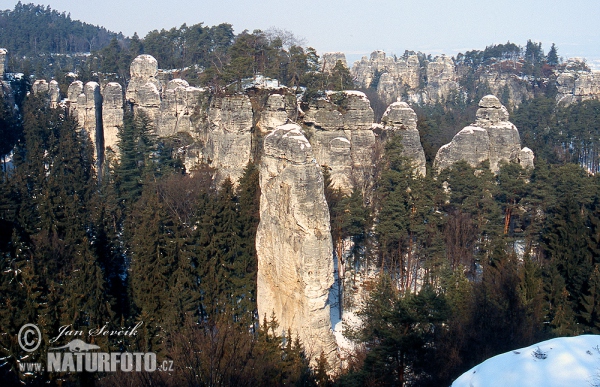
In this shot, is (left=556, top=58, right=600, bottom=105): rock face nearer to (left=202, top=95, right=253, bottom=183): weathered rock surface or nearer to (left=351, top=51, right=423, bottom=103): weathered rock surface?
(left=351, top=51, right=423, bottom=103): weathered rock surface

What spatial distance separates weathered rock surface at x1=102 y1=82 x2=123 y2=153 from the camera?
A: 3669 cm

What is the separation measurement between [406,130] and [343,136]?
352cm

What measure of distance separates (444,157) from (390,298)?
15956 mm

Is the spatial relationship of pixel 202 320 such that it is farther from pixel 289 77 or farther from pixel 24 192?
pixel 289 77

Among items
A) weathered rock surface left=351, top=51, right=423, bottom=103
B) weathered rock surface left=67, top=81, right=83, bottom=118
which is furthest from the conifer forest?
weathered rock surface left=351, top=51, right=423, bottom=103

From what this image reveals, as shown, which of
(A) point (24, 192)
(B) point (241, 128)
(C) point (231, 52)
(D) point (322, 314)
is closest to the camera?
(D) point (322, 314)

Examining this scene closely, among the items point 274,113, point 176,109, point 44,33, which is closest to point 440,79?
point 176,109

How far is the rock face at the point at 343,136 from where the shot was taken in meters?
28.3

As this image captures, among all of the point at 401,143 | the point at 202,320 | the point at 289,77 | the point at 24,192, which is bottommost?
the point at 202,320

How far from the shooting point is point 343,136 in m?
29.1

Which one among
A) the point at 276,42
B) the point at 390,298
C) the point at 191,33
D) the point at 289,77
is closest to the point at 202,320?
Answer: the point at 390,298

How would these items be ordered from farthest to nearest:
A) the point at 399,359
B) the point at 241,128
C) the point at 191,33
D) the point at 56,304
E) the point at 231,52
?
the point at 191,33, the point at 231,52, the point at 241,128, the point at 56,304, the point at 399,359

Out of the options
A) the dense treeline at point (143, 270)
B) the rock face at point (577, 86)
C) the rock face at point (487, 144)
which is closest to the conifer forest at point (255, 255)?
the dense treeline at point (143, 270)

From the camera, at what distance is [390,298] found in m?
15.8
